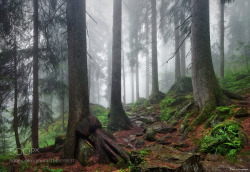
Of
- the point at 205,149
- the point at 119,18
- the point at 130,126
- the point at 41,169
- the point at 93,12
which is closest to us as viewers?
the point at 205,149

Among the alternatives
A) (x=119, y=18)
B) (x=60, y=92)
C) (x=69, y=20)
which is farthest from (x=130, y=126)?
(x=119, y=18)

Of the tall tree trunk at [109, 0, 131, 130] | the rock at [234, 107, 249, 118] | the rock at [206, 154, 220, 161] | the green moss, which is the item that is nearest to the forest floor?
the rock at [206, 154, 220, 161]

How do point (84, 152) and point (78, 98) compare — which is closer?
point (84, 152)

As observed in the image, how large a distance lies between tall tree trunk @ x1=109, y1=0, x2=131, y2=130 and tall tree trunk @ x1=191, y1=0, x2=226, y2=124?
398cm

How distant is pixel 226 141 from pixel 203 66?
3.21m

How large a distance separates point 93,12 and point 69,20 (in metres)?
19.5

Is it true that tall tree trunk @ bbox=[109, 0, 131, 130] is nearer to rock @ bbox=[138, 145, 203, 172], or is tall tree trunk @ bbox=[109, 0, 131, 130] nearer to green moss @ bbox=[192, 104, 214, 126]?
green moss @ bbox=[192, 104, 214, 126]

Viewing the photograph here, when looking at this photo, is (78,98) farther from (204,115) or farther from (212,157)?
(204,115)

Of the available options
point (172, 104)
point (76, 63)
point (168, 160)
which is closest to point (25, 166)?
point (76, 63)

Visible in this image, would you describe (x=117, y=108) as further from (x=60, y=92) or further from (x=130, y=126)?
(x=60, y=92)

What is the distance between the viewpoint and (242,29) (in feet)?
77.5

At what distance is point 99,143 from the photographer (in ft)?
13.2

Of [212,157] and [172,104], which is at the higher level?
[172,104]

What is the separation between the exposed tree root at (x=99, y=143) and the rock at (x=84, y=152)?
13cm
